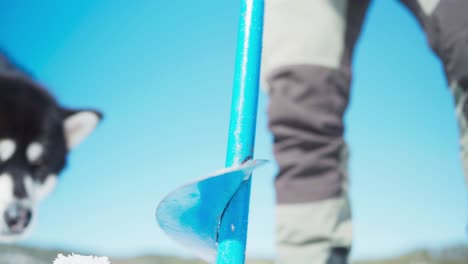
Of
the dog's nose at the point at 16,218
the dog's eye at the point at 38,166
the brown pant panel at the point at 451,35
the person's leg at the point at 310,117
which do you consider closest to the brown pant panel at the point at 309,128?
the person's leg at the point at 310,117

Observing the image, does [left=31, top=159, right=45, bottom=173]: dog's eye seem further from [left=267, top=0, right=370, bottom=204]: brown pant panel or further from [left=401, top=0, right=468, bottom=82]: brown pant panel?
[left=401, top=0, right=468, bottom=82]: brown pant panel

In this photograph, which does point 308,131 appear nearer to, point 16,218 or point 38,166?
point 16,218

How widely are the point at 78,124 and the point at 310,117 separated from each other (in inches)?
52.9

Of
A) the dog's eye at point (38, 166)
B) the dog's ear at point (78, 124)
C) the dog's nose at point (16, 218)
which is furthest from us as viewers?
the dog's ear at point (78, 124)

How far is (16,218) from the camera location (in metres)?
1.33

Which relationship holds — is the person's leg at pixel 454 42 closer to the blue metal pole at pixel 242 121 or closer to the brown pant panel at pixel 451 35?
the brown pant panel at pixel 451 35

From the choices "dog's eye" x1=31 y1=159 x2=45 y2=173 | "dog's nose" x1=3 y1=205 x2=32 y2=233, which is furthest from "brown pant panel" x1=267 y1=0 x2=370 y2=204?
"dog's eye" x1=31 y1=159 x2=45 y2=173

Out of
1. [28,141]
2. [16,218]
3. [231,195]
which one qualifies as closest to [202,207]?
[231,195]

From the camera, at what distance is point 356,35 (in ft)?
1.66

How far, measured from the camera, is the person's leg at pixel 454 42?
375 millimetres

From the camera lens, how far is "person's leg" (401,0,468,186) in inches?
14.8

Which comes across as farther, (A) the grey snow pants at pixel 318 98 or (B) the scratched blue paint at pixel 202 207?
(A) the grey snow pants at pixel 318 98

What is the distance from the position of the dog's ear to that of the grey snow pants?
1.23 metres

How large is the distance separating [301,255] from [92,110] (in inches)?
52.9
